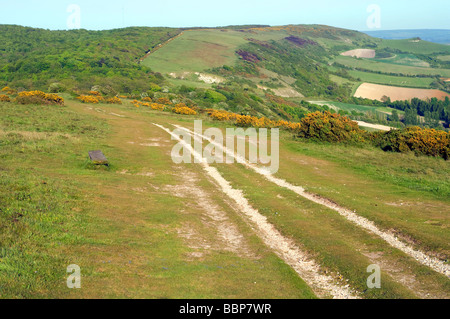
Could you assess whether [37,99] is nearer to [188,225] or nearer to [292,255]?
[188,225]

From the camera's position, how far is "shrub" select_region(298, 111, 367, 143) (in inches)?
1769

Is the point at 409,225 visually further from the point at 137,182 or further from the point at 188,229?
the point at 137,182

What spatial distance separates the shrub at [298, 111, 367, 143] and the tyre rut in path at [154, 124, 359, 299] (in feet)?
79.5

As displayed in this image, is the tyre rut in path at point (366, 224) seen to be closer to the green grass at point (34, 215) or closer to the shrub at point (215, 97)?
the green grass at point (34, 215)

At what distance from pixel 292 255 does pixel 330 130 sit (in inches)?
1282

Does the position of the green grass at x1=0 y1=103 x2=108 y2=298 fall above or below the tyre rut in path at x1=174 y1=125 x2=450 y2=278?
above

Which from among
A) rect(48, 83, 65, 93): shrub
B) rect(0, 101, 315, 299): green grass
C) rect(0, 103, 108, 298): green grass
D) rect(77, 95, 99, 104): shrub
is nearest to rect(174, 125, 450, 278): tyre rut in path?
rect(0, 101, 315, 299): green grass

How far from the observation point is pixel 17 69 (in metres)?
128

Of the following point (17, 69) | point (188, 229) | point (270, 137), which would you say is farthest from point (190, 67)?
point (188, 229)

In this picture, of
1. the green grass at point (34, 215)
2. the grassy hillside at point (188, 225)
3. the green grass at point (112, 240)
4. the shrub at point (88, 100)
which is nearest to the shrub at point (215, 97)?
the shrub at point (88, 100)

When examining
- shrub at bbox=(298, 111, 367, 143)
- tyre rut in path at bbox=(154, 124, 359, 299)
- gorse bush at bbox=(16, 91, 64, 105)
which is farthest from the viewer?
gorse bush at bbox=(16, 91, 64, 105)

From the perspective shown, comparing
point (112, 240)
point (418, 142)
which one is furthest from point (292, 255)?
point (418, 142)

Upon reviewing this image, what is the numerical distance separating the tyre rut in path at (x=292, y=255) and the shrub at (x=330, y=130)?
2425 cm

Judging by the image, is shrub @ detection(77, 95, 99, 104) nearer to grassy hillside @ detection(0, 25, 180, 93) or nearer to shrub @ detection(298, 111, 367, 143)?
grassy hillside @ detection(0, 25, 180, 93)
